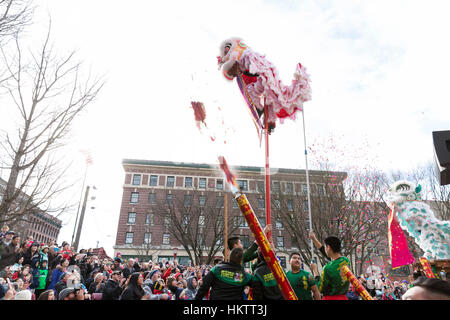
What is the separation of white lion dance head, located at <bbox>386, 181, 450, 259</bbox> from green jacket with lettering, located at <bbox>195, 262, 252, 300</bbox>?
746 cm

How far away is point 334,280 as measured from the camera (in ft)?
13.8

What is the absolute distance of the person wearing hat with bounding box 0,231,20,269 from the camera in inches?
295

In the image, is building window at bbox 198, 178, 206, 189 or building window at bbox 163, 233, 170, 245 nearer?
building window at bbox 163, 233, 170, 245

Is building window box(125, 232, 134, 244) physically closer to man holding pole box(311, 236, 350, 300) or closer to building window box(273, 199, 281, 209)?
building window box(273, 199, 281, 209)

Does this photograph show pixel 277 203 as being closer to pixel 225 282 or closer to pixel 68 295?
pixel 68 295

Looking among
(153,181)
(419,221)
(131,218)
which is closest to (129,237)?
(131,218)

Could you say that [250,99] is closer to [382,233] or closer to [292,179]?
[292,179]

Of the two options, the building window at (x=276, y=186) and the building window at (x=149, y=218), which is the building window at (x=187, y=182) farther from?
the building window at (x=276, y=186)

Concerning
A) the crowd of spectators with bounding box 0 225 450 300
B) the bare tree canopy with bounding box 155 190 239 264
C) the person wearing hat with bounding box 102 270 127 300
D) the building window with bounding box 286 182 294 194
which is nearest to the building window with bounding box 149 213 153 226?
the bare tree canopy with bounding box 155 190 239 264

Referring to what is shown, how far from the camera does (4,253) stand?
297 inches

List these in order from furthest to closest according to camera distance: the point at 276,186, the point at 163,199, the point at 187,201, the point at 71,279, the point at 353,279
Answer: the point at 163,199 → the point at 187,201 → the point at 276,186 → the point at 71,279 → the point at 353,279

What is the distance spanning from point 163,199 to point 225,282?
96.0 ft
